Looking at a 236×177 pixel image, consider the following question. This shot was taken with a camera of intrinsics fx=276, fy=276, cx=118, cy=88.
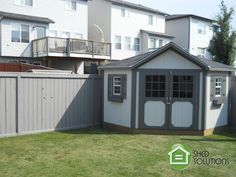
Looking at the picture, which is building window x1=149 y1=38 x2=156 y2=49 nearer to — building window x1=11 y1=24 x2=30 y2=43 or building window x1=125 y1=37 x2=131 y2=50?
building window x1=125 y1=37 x2=131 y2=50

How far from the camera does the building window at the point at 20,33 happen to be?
64.0 feet

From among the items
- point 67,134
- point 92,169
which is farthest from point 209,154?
point 67,134

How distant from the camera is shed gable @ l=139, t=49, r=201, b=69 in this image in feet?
28.7

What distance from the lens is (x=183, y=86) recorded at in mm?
8789

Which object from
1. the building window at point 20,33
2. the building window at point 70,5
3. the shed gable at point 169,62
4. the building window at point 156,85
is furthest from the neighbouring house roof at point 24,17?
the building window at point 156,85

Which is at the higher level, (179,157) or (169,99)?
(169,99)

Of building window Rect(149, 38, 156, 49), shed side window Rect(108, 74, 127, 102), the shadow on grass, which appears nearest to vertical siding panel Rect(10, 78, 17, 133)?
the shadow on grass

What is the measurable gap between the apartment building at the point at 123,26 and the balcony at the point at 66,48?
3.86 meters

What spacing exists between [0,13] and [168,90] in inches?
574

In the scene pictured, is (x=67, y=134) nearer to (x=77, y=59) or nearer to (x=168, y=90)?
(x=168, y=90)

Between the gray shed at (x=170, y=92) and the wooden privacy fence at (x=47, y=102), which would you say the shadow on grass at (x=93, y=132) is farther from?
the gray shed at (x=170, y=92)

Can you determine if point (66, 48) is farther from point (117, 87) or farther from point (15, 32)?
point (117, 87)

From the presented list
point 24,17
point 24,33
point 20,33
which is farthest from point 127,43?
point 20,33

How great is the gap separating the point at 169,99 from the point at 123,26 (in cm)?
1877
